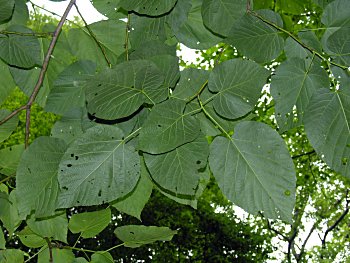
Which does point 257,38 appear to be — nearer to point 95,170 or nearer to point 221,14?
point 221,14

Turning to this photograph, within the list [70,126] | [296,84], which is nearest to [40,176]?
[70,126]

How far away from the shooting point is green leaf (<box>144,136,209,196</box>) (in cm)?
54

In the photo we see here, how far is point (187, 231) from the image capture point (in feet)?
21.4

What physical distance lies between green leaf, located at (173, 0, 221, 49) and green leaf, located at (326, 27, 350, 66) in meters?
0.20

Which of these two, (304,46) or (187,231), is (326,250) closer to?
(187,231)

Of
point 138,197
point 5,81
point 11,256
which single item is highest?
point 5,81

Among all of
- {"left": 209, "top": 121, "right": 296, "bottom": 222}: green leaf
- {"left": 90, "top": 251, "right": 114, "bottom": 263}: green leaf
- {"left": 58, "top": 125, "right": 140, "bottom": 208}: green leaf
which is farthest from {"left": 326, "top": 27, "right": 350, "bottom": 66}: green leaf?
{"left": 90, "top": 251, "right": 114, "bottom": 263}: green leaf

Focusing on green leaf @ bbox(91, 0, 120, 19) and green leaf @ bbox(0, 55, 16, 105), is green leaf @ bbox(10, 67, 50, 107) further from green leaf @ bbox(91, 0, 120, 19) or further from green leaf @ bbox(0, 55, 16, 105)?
green leaf @ bbox(91, 0, 120, 19)

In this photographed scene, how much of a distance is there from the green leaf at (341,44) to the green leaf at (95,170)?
0.24 meters

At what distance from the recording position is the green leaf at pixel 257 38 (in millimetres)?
622

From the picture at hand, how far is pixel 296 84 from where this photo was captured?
0.58 meters

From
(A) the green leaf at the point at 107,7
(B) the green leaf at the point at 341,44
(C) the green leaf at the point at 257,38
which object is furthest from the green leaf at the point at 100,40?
(B) the green leaf at the point at 341,44

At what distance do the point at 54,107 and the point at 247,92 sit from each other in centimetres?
26

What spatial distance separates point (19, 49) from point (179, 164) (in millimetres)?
300
